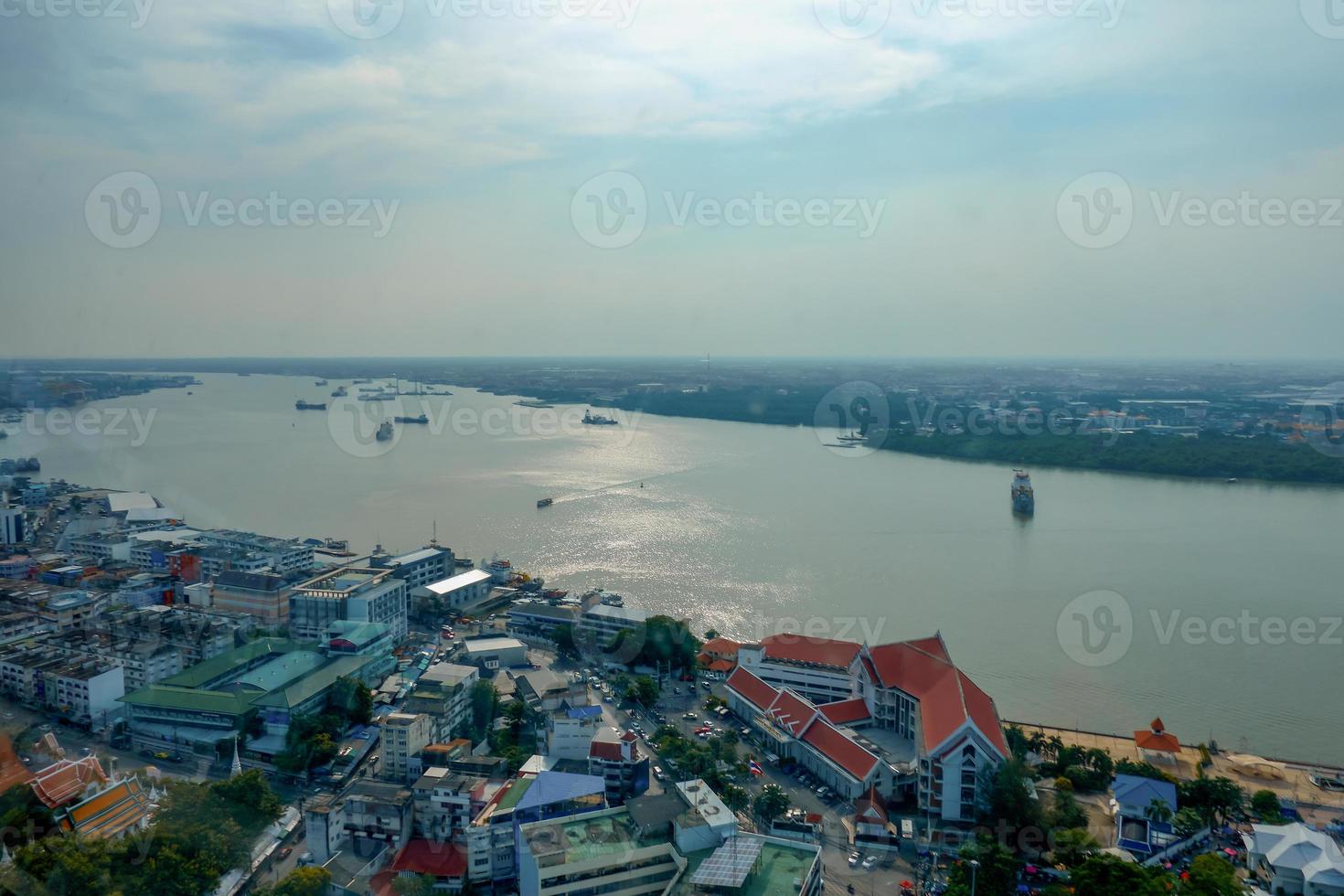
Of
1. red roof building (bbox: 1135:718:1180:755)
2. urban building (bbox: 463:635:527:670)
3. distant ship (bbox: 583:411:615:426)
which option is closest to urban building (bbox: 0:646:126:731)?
urban building (bbox: 463:635:527:670)

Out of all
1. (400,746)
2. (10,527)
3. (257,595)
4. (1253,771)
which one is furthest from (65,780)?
(10,527)

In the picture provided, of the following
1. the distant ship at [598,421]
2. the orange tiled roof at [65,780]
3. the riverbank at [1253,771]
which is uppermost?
the distant ship at [598,421]

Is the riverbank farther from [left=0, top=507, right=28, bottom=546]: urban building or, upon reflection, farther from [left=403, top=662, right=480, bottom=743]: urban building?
[left=0, top=507, right=28, bottom=546]: urban building

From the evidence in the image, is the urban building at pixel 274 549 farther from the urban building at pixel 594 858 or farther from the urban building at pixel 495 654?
the urban building at pixel 594 858

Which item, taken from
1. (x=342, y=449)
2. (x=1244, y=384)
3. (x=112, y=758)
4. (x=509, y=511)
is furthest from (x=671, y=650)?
(x=1244, y=384)

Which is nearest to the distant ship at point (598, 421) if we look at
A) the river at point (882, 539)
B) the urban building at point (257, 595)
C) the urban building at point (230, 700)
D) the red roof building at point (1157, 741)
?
the river at point (882, 539)

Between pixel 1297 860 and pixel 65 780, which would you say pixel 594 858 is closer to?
pixel 65 780

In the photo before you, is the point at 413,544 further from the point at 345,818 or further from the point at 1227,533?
the point at 1227,533
